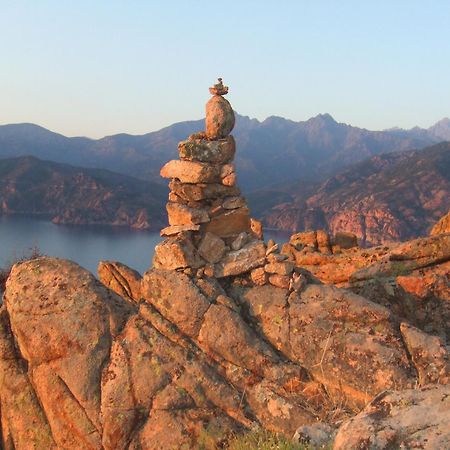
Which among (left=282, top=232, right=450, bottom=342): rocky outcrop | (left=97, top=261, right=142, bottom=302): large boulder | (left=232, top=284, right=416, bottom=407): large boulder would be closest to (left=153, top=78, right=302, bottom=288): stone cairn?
(left=232, top=284, right=416, bottom=407): large boulder

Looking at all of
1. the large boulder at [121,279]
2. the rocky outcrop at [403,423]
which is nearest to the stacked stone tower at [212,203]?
the large boulder at [121,279]

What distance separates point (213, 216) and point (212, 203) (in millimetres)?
563

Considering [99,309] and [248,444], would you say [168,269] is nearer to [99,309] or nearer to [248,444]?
[99,309]

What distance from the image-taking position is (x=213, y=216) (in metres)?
17.8

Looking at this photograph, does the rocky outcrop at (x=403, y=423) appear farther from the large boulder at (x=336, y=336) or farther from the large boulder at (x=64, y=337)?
the large boulder at (x=64, y=337)

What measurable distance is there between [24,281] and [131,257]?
159 metres

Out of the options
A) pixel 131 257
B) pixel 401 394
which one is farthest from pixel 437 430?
pixel 131 257

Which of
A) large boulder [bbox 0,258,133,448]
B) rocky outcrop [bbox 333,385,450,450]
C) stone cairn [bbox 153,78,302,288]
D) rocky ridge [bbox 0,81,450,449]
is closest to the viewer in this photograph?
rocky outcrop [bbox 333,385,450,450]

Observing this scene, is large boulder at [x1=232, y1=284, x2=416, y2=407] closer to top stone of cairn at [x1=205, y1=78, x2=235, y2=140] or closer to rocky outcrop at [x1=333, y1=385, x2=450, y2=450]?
top stone of cairn at [x1=205, y1=78, x2=235, y2=140]

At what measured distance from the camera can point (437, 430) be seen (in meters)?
5.93

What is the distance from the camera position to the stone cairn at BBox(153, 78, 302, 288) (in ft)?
53.9

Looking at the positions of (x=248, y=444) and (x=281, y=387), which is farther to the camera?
(x=281, y=387)

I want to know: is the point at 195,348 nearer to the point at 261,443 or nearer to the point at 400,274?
the point at 261,443

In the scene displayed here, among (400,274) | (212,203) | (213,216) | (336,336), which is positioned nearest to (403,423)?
(336,336)
